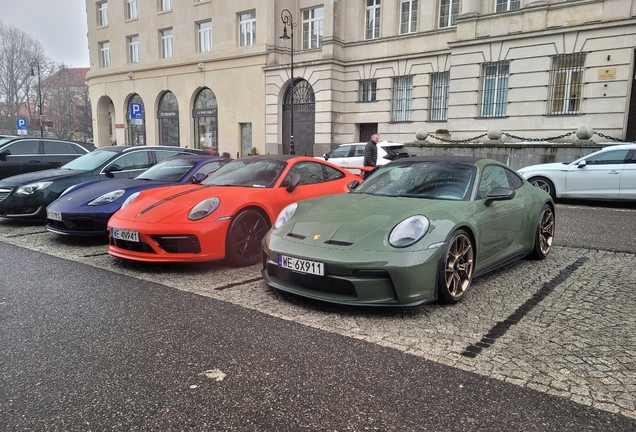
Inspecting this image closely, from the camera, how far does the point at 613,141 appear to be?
1681cm

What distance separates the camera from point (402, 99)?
24812 mm

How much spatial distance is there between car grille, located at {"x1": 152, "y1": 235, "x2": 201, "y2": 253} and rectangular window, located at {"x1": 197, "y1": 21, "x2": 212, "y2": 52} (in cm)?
2913

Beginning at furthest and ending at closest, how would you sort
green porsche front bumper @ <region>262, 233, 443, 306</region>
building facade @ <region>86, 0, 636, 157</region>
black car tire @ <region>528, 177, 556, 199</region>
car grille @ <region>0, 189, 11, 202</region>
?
building facade @ <region>86, 0, 636, 157</region>
black car tire @ <region>528, 177, 556, 199</region>
car grille @ <region>0, 189, 11, 202</region>
green porsche front bumper @ <region>262, 233, 443, 306</region>

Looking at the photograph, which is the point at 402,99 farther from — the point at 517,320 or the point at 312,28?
the point at 517,320

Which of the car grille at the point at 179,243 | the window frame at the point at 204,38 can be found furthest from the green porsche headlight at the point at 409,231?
the window frame at the point at 204,38

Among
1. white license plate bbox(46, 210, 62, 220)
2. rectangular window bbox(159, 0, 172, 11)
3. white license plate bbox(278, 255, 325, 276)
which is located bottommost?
white license plate bbox(46, 210, 62, 220)

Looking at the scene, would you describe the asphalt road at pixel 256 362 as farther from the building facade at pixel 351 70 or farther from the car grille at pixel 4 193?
the building facade at pixel 351 70

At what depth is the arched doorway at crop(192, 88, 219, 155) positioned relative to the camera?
3200cm

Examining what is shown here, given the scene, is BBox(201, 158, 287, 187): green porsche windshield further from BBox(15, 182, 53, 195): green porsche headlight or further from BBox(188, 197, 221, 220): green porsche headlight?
BBox(15, 182, 53, 195): green porsche headlight

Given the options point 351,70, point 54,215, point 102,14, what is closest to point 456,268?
point 54,215

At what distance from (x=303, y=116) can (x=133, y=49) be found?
17502 mm

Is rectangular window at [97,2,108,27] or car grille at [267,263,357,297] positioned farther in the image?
rectangular window at [97,2,108,27]

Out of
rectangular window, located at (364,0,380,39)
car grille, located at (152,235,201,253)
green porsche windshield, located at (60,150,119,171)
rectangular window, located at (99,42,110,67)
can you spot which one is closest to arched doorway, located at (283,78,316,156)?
rectangular window, located at (364,0,380,39)

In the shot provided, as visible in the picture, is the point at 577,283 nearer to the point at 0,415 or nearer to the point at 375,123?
the point at 0,415
